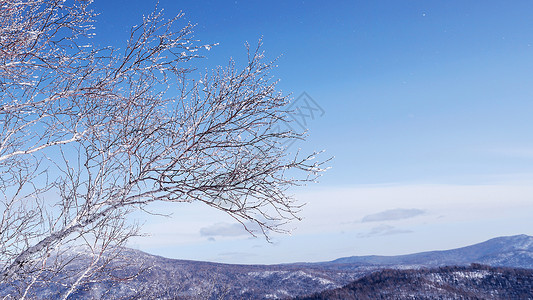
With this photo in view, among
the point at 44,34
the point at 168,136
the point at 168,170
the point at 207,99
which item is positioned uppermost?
the point at 44,34

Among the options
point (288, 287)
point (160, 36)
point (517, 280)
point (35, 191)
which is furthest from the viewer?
point (288, 287)

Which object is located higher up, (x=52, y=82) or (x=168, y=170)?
(x=52, y=82)

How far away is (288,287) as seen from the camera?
131 meters

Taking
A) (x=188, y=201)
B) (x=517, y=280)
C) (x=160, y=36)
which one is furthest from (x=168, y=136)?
(x=517, y=280)

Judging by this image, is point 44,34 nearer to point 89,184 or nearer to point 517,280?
point 89,184

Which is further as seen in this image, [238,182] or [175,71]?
[175,71]

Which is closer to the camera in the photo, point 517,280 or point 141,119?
point 141,119

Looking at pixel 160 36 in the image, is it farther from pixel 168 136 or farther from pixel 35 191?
pixel 35 191

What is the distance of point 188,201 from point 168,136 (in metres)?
0.78

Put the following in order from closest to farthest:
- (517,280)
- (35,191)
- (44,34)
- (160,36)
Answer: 1. (44,34)
2. (160,36)
3. (35,191)
4. (517,280)

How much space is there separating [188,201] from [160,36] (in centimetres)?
189

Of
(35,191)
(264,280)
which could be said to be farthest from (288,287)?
(35,191)

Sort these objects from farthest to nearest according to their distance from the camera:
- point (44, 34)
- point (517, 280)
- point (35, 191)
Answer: point (517, 280) < point (35, 191) < point (44, 34)

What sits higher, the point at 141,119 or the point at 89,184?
the point at 141,119
